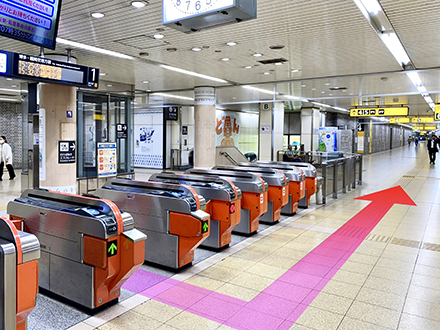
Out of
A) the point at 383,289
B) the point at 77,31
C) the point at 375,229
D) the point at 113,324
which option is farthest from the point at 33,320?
the point at 375,229

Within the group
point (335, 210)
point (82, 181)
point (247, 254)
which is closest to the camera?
point (247, 254)

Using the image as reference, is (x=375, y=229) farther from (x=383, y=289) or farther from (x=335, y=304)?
(x=335, y=304)

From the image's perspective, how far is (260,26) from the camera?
5.46 meters

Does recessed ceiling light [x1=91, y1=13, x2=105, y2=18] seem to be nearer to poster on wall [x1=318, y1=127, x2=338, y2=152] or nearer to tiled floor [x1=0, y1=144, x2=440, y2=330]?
tiled floor [x1=0, y1=144, x2=440, y2=330]

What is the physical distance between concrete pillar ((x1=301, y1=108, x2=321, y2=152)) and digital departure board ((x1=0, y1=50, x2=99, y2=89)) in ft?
50.9

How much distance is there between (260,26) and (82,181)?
5.45m

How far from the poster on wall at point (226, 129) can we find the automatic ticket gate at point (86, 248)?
49.1 ft

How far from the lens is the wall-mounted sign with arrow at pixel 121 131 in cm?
922

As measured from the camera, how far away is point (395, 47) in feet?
22.3

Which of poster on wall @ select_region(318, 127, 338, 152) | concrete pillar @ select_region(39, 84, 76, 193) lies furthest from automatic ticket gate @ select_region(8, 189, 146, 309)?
poster on wall @ select_region(318, 127, 338, 152)

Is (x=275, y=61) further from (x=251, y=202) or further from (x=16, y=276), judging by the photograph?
(x=16, y=276)

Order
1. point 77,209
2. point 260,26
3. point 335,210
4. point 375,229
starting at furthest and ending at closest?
point 335,210, point 375,229, point 260,26, point 77,209

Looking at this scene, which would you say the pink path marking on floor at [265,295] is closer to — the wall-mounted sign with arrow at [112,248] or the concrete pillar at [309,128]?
the wall-mounted sign with arrow at [112,248]

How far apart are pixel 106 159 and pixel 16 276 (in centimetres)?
612
